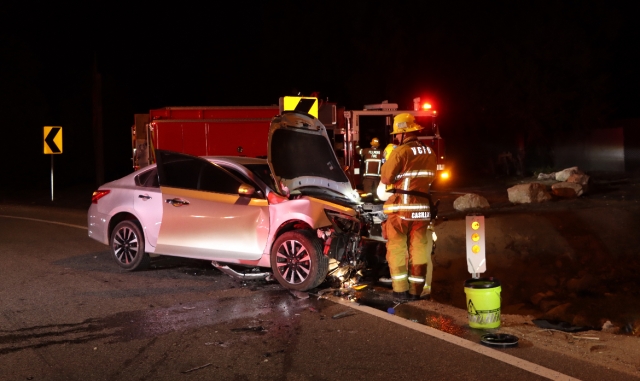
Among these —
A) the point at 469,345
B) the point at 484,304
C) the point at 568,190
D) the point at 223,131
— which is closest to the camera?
the point at 469,345

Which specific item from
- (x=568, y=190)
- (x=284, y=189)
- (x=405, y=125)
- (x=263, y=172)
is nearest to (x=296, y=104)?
(x=263, y=172)

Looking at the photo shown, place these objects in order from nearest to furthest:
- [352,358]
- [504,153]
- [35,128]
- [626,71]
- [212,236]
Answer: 1. [352,358]
2. [212,236]
3. [504,153]
4. [626,71]
5. [35,128]

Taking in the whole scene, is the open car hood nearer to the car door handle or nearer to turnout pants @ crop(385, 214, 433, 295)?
turnout pants @ crop(385, 214, 433, 295)

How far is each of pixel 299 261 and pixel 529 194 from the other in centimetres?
985

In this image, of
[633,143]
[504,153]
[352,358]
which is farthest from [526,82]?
[352,358]

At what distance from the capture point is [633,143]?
26.2m

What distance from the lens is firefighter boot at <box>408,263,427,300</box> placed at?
24.5 ft

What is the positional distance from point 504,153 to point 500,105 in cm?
221

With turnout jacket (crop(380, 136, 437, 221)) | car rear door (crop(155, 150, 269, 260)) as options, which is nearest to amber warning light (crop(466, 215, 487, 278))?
turnout jacket (crop(380, 136, 437, 221))

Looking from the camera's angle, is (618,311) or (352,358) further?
(618,311)

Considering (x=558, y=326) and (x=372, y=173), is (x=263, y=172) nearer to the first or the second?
(x=558, y=326)

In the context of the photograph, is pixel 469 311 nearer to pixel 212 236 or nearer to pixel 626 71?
pixel 212 236

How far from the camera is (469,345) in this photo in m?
5.81

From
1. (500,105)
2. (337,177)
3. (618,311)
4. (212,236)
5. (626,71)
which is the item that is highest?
(626,71)
